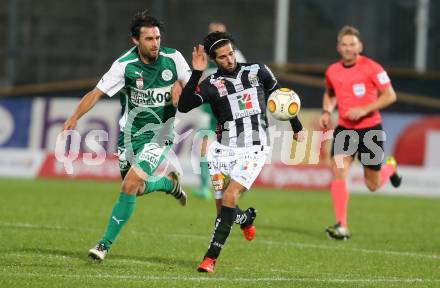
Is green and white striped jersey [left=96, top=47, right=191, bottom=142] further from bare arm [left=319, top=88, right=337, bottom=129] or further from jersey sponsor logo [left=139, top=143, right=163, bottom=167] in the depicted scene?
bare arm [left=319, top=88, right=337, bottom=129]

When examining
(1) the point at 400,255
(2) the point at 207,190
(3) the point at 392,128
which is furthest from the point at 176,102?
(3) the point at 392,128

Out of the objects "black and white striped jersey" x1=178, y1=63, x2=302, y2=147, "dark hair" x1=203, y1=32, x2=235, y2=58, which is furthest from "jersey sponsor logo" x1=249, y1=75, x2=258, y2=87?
"dark hair" x1=203, y1=32, x2=235, y2=58

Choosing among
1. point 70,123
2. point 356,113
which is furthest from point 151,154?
point 356,113

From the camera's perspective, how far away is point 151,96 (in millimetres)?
9500

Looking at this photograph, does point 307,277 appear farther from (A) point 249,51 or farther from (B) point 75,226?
(A) point 249,51

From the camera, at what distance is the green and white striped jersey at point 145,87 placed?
9.43 m

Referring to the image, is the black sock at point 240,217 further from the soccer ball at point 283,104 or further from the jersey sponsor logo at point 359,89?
the jersey sponsor logo at point 359,89

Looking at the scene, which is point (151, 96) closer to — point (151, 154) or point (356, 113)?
point (151, 154)

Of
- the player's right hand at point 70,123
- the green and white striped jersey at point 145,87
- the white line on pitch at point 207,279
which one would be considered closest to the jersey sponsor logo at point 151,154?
the green and white striped jersey at point 145,87

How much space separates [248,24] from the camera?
2205 centimetres

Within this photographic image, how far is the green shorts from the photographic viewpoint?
9445 millimetres

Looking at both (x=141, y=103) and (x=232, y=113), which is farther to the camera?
(x=141, y=103)

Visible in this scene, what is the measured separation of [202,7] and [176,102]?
42.2 feet

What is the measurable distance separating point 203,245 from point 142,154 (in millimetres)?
1659
